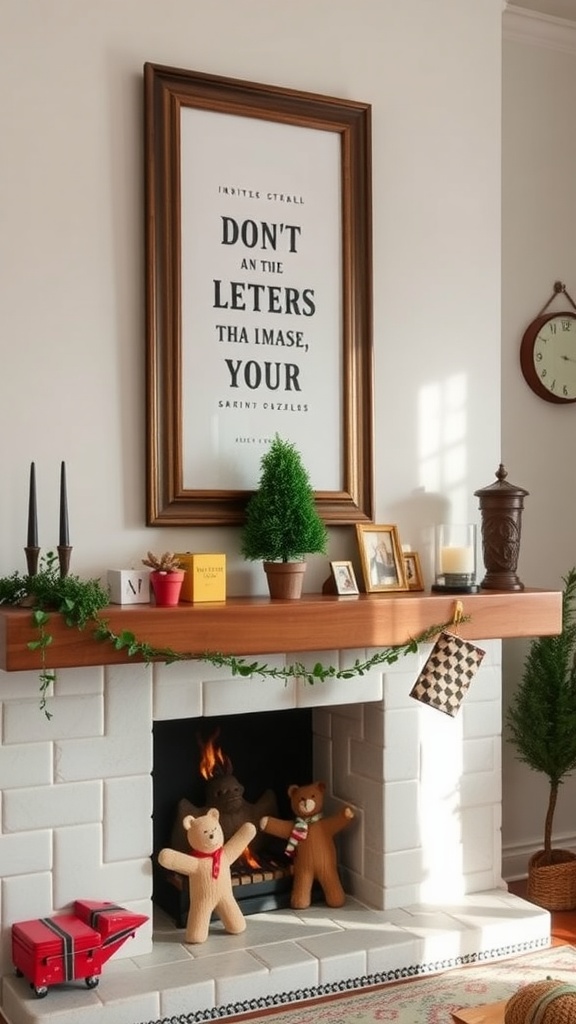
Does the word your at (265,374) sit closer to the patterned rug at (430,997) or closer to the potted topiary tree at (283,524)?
the potted topiary tree at (283,524)

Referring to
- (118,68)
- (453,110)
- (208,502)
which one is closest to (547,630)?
(208,502)

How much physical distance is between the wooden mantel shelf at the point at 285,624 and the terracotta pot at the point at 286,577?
0.18 ft

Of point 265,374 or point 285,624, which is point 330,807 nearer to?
point 285,624

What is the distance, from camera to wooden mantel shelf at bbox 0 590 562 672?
7.94 feet

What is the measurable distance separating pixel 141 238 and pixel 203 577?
2.85 feet

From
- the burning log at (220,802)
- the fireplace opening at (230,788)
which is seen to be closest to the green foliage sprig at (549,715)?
the fireplace opening at (230,788)

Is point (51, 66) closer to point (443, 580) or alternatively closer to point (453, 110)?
point (453, 110)

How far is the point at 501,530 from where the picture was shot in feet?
9.94

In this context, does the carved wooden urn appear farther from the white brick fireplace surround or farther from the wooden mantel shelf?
the white brick fireplace surround

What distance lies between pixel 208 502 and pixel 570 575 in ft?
4.47

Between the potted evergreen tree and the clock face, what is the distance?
2.42 ft

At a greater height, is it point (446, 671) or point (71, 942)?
point (446, 671)

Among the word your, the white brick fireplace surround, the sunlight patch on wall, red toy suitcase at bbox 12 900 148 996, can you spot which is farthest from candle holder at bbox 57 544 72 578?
the sunlight patch on wall

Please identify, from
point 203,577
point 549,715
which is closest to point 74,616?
point 203,577
